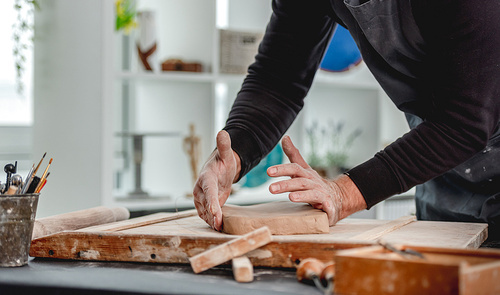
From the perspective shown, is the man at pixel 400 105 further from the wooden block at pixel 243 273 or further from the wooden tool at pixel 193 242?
the wooden block at pixel 243 273

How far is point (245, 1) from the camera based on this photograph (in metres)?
3.23

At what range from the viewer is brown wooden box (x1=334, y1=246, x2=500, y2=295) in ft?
2.04

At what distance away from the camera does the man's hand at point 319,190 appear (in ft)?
3.53

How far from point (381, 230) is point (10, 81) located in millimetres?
2614

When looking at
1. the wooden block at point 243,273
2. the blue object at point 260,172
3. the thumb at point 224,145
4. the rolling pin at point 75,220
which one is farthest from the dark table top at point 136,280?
the blue object at point 260,172

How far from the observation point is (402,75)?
1.28 metres

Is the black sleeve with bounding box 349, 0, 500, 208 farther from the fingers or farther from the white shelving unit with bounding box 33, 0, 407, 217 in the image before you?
the white shelving unit with bounding box 33, 0, 407, 217

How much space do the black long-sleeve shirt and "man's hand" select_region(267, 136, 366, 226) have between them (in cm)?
2

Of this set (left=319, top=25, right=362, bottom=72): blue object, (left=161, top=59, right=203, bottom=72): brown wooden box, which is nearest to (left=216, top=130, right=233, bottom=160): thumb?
(left=161, top=59, right=203, bottom=72): brown wooden box

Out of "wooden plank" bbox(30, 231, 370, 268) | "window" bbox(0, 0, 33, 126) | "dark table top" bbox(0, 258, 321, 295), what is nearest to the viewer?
"dark table top" bbox(0, 258, 321, 295)

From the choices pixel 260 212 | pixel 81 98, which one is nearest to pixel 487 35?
pixel 260 212

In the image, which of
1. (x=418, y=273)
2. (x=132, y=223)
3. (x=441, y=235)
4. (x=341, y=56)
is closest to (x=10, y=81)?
(x=341, y=56)

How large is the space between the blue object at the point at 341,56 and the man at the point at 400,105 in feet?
5.28

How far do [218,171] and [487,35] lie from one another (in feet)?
2.09
